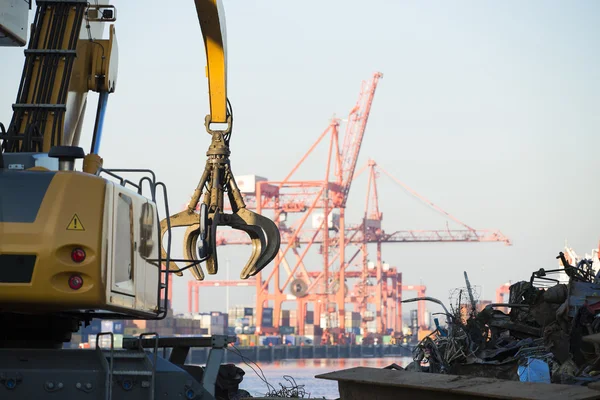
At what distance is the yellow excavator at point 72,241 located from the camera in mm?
6531

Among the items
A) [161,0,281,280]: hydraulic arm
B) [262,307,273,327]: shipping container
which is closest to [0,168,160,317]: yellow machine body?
[161,0,281,280]: hydraulic arm

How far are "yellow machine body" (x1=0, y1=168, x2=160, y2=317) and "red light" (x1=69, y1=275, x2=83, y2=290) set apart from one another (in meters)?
0.02

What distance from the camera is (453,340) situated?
1177 cm

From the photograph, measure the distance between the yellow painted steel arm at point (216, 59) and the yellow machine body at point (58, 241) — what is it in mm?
3824

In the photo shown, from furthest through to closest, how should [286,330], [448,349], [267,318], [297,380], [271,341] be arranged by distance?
[267,318], [286,330], [271,341], [297,380], [448,349]

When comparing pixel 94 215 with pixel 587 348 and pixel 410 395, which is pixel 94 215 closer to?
pixel 410 395

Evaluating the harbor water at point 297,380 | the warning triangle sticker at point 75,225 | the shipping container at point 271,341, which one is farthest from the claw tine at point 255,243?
the shipping container at point 271,341

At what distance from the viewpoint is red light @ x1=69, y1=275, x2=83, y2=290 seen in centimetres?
652

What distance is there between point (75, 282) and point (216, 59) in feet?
15.4

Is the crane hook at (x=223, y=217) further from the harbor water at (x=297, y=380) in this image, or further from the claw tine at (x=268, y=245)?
the harbor water at (x=297, y=380)

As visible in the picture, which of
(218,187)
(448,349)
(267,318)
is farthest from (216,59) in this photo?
(267,318)

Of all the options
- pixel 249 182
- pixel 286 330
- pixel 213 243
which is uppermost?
pixel 249 182

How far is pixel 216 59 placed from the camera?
1077 centimetres

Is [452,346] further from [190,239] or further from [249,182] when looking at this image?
[249,182]
